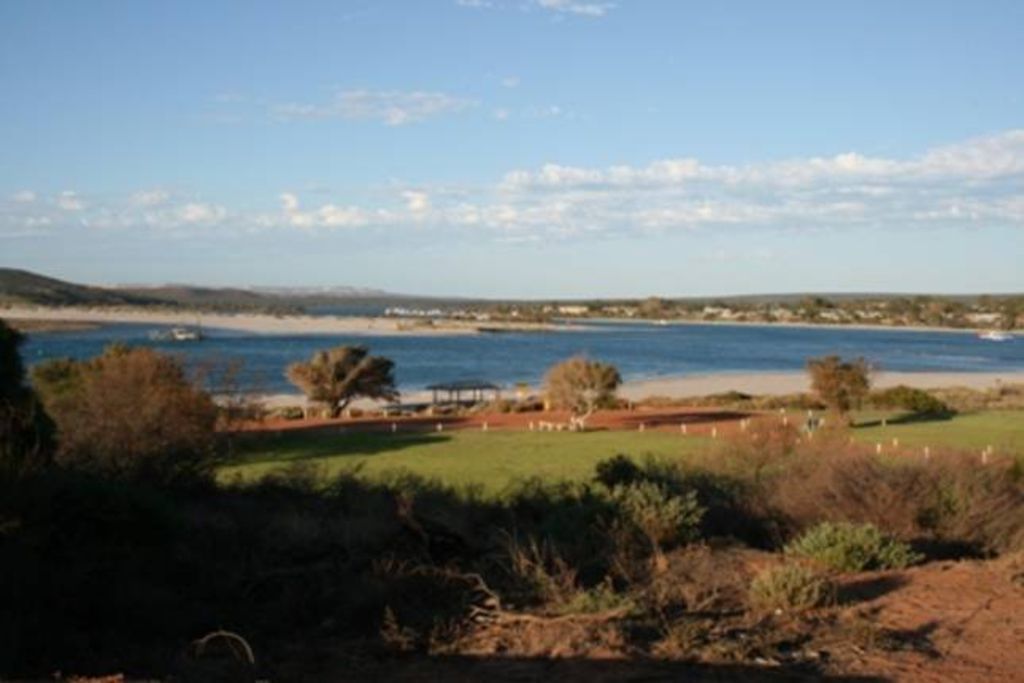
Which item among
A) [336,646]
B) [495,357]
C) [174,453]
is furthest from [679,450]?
[495,357]

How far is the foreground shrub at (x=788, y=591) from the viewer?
10242 mm

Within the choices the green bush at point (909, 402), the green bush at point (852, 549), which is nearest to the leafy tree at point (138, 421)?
the green bush at point (852, 549)

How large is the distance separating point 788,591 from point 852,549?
227 cm

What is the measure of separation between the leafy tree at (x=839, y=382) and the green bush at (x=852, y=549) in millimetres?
41942

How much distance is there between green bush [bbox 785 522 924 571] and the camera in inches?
477

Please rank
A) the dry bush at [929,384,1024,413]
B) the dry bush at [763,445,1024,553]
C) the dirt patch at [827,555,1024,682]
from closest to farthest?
1. the dirt patch at [827,555,1024,682]
2. the dry bush at [763,445,1024,553]
3. the dry bush at [929,384,1024,413]

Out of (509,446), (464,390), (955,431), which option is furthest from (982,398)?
(509,446)

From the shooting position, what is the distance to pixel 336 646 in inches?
371

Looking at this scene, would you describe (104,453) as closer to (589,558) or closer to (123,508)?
(123,508)

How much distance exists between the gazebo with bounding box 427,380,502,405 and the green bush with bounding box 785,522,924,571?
59.4 metres

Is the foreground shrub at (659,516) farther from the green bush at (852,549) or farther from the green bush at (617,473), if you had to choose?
the green bush at (617,473)

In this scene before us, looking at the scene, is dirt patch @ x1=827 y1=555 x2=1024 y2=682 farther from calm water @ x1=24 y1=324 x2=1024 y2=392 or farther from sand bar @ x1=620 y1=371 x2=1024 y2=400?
sand bar @ x1=620 y1=371 x2=1024 y2=400

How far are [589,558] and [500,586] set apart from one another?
1562 mm

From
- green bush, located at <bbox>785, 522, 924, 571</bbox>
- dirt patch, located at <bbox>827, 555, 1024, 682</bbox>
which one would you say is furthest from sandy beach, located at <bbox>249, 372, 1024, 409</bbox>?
dirt patch, located at <bbox>827, 555, 1024, 682</bbox>
